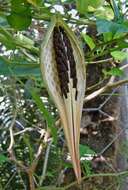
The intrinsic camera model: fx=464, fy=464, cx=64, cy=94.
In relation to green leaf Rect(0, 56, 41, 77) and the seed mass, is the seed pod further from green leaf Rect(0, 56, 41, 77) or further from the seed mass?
green leaf Rect(0, 56, 41, 77)

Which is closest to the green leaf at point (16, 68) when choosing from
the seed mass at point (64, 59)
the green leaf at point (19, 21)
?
the green leaf at point (19, 21)

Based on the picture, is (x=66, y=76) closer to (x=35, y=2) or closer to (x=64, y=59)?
(x=64, y=59)

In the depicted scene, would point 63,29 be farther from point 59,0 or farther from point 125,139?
point 125,139

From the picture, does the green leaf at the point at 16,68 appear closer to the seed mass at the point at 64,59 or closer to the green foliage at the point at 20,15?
the green foliage at the point at 20,15

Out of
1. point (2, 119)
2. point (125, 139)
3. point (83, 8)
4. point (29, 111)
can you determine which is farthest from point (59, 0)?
point (29, 111)

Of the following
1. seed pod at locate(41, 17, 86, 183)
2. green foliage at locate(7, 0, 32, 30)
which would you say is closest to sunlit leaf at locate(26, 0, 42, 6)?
green foliage at locate(7, 0, 32, 30)
